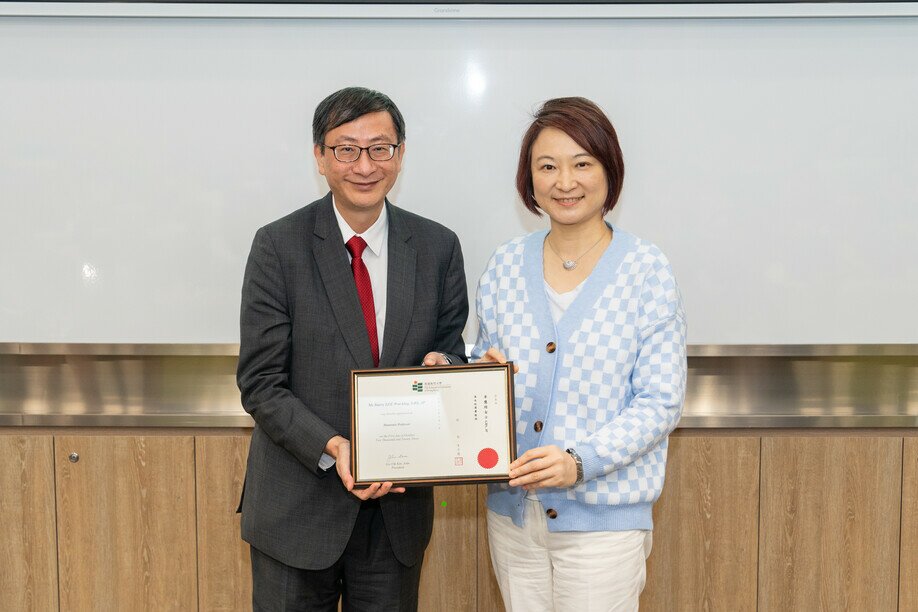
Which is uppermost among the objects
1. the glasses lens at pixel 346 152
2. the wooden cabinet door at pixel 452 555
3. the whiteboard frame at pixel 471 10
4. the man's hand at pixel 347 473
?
the whiteboard frame at pixel 471 10

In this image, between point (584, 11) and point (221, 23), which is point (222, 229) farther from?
point (584, 11)

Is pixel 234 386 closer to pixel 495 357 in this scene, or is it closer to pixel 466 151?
pixel 466 151

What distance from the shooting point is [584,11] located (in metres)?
2.32

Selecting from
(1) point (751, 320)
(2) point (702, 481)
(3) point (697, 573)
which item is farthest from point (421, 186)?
(3) point (697, 573)

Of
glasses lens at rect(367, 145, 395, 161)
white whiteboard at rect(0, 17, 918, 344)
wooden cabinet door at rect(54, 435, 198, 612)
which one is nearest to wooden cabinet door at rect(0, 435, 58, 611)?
wooden cabinet door at rect(54, 435, 198, 612)

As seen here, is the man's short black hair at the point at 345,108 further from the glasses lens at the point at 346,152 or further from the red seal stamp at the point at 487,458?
the red seal stamp at the point at 487,458

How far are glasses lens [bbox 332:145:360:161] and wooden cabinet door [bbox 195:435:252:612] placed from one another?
1219 mm

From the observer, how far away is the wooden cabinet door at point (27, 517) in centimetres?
245

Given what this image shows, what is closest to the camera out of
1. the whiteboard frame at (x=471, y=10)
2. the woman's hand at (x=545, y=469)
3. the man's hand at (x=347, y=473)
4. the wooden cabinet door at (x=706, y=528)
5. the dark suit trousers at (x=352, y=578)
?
the woman's hand at (x=545, y=469)

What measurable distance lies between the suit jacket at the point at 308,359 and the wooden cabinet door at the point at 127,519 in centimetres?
90

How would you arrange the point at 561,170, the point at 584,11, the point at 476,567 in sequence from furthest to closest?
1. the point at 476,567
2. the point at 584,11
3. the point at 561,170

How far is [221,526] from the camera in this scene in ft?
8.11

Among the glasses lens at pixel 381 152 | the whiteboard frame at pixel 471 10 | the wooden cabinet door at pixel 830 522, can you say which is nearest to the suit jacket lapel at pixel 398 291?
the glasses lens at pixel 381 152

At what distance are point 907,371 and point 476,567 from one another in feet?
5.29
